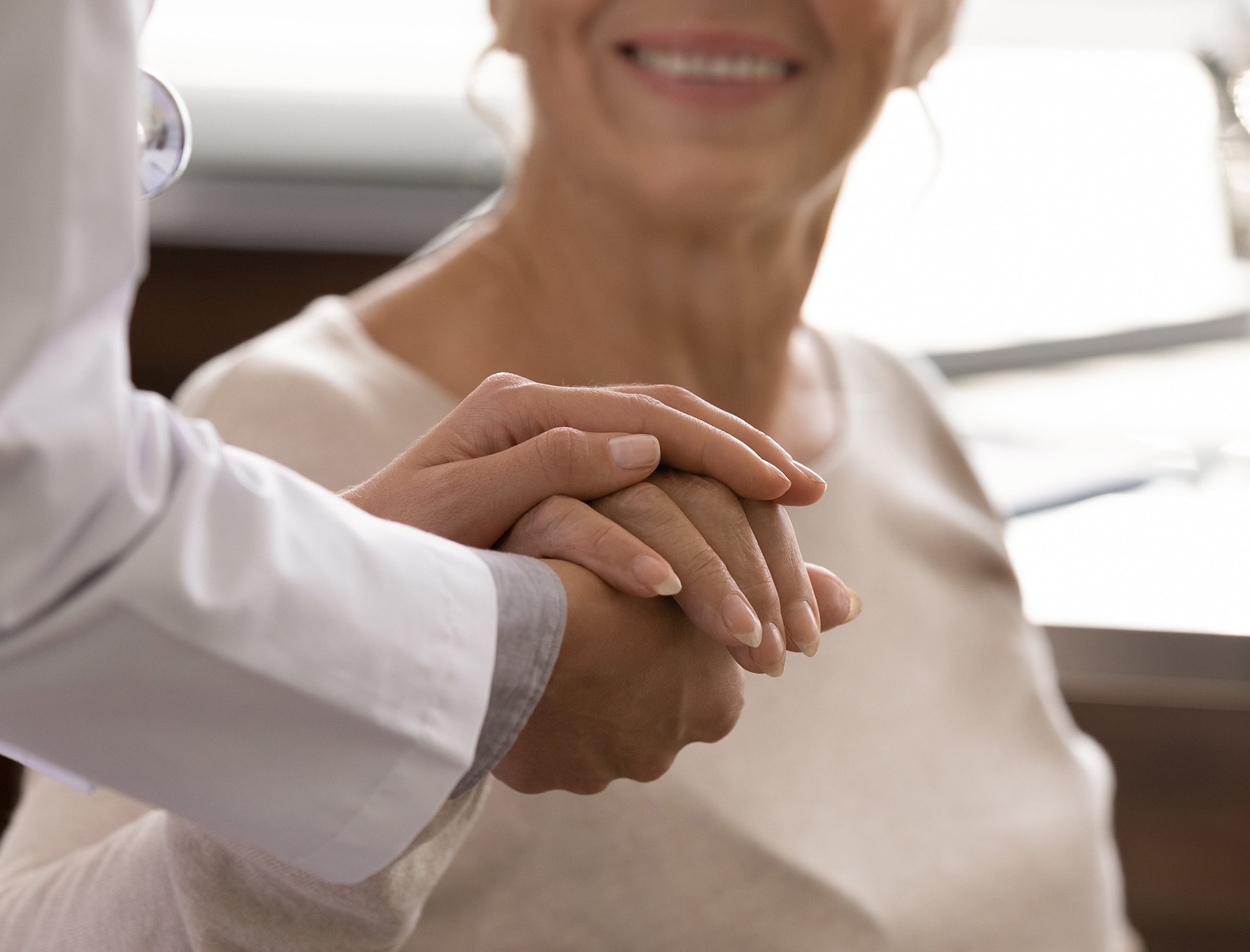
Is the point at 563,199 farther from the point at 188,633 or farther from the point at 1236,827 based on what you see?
the point at 1236,827

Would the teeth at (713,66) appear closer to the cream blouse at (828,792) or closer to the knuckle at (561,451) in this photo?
the cream blouse at (828,792)

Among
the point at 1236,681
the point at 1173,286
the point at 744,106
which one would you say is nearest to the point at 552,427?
the point at 744,106

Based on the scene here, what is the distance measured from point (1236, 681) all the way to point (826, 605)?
2.91 feet

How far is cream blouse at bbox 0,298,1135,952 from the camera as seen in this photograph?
66 cm

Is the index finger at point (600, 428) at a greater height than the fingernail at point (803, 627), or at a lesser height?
greater

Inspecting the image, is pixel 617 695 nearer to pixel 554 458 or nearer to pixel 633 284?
pixel 554 458

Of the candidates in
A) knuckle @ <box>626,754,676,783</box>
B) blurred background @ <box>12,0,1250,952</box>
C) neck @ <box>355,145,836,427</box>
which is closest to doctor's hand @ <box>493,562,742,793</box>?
knuckle @ <box>626,754,676,783</box>

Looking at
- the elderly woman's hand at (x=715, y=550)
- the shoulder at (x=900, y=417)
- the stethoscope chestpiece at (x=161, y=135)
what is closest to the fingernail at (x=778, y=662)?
the elderly woman's hand at (x=715, y=550)

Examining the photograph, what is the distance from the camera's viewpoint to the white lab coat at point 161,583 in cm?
27

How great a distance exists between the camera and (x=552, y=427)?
46 centimetres

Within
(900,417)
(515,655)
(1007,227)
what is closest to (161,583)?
(515,655)

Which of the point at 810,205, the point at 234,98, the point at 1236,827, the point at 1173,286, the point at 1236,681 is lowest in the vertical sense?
the point at 1236,827

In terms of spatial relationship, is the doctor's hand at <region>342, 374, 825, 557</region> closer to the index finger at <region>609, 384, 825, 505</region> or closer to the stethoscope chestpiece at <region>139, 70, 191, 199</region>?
the index finger at <region>609, 384, 825, 505</region>

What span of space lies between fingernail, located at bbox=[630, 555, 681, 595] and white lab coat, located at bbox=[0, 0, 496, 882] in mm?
58
